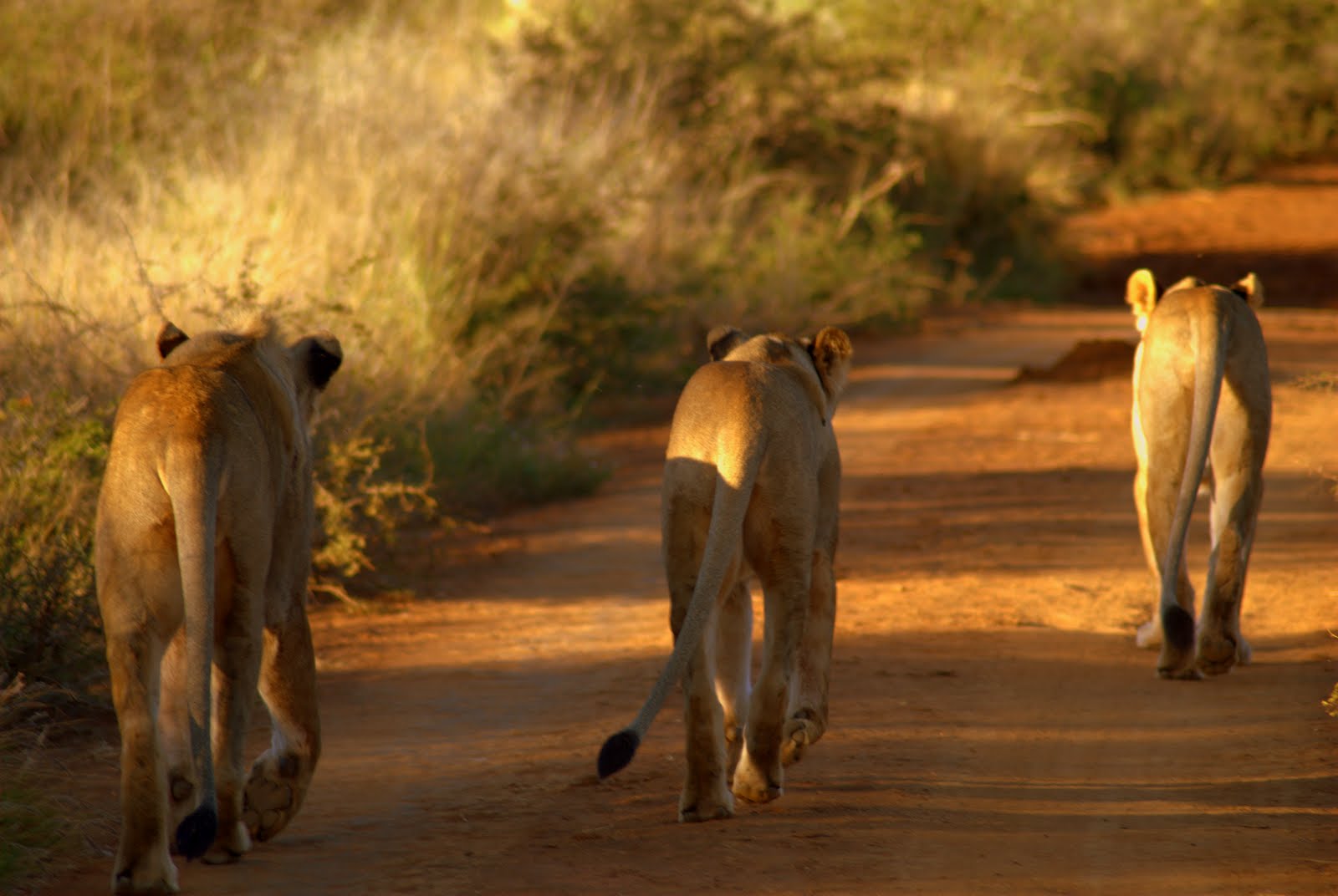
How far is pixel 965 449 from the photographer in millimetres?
12219

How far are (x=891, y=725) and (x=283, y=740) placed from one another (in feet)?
7.60

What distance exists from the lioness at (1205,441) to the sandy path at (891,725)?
23 centimetres

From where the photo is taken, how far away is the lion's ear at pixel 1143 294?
723cm

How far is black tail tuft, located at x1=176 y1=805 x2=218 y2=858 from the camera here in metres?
3.70

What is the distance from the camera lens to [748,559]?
15.9ft

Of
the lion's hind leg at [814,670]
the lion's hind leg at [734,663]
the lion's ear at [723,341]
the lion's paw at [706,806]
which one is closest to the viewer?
the lion's paw at [706,806]

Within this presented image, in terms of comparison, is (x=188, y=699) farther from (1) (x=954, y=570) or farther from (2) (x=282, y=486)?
(1) (x=954, y=570)

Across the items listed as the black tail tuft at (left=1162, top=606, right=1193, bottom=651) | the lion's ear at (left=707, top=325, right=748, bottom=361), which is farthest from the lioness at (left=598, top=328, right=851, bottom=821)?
the black tail tuft at (left=1162, top=606, right=1193, bottom=651)

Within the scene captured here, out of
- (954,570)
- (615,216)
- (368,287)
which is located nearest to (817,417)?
(954,570)

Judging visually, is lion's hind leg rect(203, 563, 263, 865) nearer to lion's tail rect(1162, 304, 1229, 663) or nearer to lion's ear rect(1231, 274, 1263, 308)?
lion's tail rect(1162, 304, 1229, 663)

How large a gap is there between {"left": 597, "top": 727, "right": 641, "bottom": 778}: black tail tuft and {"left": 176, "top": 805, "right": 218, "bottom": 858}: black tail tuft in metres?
0.91

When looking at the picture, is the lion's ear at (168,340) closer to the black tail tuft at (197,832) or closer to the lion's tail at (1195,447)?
the black tail tuft at (197,832)

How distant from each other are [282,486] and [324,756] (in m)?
1.58

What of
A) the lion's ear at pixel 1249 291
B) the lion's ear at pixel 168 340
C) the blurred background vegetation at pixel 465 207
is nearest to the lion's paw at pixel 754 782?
the lion's ear at pixel 168 340
